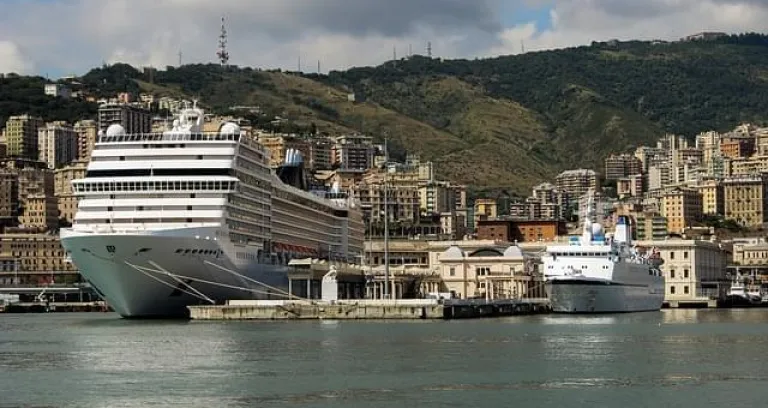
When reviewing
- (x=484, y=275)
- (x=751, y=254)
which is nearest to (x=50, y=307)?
(x=484, y=275)

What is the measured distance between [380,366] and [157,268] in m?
28.0

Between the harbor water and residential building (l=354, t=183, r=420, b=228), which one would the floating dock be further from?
residential building (l=354, t=183, r=420, b=228)

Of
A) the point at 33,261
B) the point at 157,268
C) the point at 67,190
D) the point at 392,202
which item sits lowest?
the point at 33,261

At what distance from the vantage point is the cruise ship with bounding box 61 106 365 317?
246ft

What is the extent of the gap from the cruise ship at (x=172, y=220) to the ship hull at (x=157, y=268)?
0.05 meters

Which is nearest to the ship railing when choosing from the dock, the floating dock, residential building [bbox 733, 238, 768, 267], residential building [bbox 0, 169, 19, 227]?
the floating dock

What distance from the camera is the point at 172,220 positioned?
77.0 m

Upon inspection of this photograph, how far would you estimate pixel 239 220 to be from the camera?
81.4 metres

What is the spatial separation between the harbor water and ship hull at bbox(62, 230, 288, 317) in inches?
85.5

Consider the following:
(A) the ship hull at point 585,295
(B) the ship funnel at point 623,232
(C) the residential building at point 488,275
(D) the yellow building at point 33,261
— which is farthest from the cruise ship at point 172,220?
(D) the yellow building at point 33,261

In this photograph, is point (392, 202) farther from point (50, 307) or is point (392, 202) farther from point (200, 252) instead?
point (200, 252)

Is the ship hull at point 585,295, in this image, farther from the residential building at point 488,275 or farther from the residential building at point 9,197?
the residential building at point 9,197

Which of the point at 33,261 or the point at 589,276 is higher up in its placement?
the point at 33,261

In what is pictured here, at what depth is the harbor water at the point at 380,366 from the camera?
41000 mm
